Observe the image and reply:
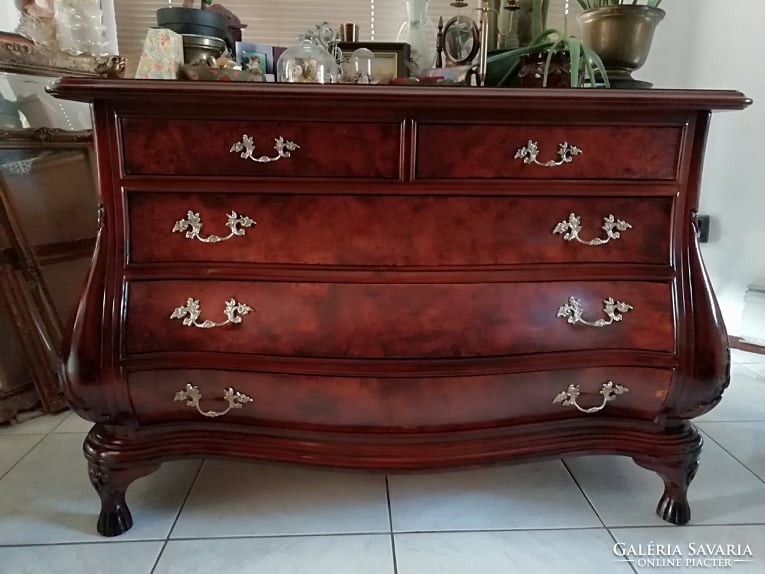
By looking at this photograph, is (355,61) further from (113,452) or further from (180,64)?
(113,452)

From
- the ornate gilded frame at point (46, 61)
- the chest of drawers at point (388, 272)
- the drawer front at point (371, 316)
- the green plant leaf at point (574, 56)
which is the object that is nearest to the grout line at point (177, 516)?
the chest of drawers at point (388, 272)

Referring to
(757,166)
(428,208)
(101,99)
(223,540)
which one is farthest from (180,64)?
(757,166)

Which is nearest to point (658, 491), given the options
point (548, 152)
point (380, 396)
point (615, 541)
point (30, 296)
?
point (615, 541)

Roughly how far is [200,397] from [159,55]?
73 cm

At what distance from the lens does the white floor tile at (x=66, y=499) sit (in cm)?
124

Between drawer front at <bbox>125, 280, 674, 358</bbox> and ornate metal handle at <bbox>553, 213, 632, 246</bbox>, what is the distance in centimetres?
8

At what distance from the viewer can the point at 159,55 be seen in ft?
4.07

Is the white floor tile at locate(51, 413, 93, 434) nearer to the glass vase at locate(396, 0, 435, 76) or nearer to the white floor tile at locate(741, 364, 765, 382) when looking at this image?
the glass vase at locate(396, 0, 435, 76)

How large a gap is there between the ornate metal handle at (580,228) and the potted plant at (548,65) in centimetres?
29

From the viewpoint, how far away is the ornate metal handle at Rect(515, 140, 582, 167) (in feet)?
3.58

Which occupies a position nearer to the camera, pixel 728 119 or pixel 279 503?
pixel 279 503

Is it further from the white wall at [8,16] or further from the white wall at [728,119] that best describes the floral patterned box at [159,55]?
the white wall at [728,119]

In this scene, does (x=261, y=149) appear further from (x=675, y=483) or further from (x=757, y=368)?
(x=757, y=368)

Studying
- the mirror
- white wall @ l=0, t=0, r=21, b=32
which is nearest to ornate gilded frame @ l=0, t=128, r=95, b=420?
white wall @ l=0, t=0, r=21, b=32
